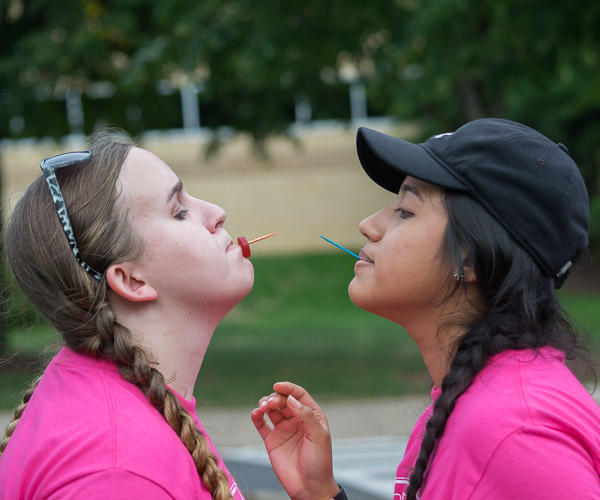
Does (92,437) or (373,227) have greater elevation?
(373,227)

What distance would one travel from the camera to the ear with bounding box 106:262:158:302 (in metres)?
1.87

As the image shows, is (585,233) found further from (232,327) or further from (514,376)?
(232,327)

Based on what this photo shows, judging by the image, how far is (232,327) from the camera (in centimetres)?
1391

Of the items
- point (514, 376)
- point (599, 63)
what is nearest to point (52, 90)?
point (599, 63)

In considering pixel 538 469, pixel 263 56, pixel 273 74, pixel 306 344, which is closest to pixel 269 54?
pixel 263 56

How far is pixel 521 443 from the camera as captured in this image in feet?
5.10

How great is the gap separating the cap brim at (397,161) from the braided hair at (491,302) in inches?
2.3

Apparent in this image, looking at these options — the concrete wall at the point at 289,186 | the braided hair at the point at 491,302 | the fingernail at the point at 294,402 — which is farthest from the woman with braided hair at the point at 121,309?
the concrete wall at the point at 289,186

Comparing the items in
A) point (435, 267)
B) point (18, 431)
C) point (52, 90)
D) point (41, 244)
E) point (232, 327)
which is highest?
point (41, 244)

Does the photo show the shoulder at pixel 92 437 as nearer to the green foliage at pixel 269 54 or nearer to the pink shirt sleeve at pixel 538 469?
the pink shirt sleeve at pixel 538 469

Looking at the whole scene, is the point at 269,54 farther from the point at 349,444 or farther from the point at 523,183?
the point at 523,183

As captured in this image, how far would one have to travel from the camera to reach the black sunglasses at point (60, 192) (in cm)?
185

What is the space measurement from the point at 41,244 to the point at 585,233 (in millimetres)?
1301

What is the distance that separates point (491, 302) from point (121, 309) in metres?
0.90
